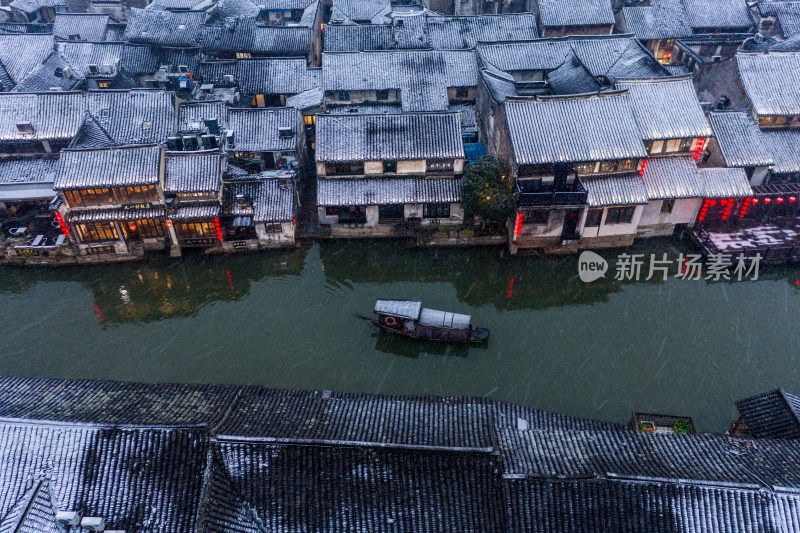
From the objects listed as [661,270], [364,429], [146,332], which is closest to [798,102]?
[661,270]

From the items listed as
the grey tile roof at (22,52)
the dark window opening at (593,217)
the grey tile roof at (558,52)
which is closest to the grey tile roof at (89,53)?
the grey tile roof at (22,52)

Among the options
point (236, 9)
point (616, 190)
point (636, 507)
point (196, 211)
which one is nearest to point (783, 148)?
point (616, 190)

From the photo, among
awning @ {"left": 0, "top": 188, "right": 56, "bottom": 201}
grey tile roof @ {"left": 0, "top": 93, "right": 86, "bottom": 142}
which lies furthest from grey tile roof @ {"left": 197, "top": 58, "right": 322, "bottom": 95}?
awning @ {"left": 0, "top": 188, "right": 56, "bottom": 201}

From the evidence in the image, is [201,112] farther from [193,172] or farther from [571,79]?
[571,79]

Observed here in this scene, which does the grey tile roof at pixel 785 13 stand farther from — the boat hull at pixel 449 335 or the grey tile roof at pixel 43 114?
the grey tile roof at pixel 43 114

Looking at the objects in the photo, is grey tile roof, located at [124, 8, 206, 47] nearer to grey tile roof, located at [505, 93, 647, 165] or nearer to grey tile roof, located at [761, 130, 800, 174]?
grey tile roof, located at [505, 93, 647, 165]

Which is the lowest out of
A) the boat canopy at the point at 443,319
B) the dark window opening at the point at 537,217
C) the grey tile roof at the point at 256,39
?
the boat canopy at the point at 443,319

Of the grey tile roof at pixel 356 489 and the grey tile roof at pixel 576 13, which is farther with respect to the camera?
the grey tile roof at pixel 576 13
